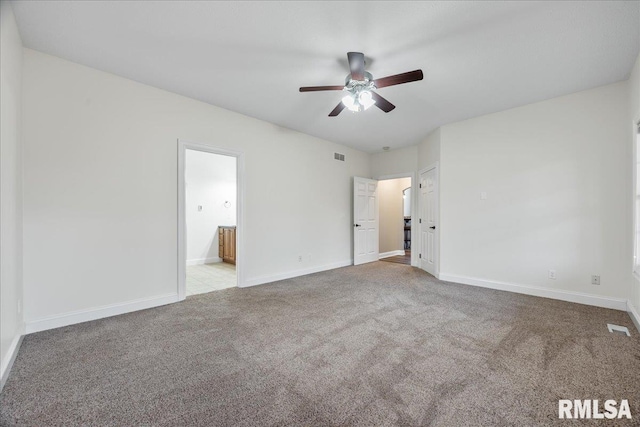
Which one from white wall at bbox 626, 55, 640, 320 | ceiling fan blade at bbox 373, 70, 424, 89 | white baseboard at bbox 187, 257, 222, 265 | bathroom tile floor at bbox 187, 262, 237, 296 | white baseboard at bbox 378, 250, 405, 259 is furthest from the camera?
white baseboard at bbox 378, 250, 405, 259

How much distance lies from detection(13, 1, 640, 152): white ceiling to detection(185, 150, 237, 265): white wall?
309cm

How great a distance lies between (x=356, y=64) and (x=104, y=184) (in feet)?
9.55

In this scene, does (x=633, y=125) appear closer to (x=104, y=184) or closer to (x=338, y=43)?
(x=338, y=43)

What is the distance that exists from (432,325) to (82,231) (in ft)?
12.3

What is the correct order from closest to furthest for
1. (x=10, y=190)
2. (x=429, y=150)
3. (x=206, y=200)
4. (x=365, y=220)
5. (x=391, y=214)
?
(x=10, y=190) < (x=429, y=150) < (x=365, y=220) < (x=206, y=200) < (x=391, y=214)

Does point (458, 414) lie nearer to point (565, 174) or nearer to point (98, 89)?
point (565, 174)

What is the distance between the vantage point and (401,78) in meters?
2.38

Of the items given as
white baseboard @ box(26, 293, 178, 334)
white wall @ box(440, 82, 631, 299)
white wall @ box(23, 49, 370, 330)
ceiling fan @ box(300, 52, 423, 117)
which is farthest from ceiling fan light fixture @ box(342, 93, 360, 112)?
white baseboard @ box(26, 293, 178, 334)

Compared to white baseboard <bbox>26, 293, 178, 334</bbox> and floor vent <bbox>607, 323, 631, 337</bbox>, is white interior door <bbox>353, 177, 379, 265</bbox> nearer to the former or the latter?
white baseboard <bbox>26, 293, 178, 334</bbox>

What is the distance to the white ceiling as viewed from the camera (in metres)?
2.07

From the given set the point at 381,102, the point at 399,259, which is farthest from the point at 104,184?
the point at 399,259

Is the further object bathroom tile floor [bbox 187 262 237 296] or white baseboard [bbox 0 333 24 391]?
bathroom tile floor [bbox 187 262 237 296]

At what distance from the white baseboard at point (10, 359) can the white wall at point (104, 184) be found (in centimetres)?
32

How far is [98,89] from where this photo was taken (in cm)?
293
